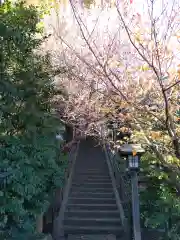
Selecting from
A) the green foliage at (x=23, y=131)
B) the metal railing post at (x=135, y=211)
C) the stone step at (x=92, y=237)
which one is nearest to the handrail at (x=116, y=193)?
the stone step at (x=92, y=237)

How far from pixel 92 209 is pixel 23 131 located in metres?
5.42

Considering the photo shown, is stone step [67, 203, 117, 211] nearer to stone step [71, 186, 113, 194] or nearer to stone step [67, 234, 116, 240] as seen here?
stone step [71, 186, 113, 194]

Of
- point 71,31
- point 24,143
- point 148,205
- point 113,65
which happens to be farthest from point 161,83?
point 148,205

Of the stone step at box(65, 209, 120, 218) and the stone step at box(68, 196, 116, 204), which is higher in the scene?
the stone step at box(68, 196, 116, 204)

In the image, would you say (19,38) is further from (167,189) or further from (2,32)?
(167,189)

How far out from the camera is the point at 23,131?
24.4 ft

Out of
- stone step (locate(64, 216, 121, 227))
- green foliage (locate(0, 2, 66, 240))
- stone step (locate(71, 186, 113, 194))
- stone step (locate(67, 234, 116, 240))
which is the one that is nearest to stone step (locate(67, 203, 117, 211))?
stone step (locate(64, 216, 121, 227))

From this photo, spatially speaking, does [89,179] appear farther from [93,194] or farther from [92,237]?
[92,237]

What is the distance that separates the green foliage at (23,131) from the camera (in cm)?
680

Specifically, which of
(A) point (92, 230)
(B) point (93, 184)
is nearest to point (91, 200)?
(B) point (93, 184)

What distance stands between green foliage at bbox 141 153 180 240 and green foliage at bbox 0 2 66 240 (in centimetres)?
243

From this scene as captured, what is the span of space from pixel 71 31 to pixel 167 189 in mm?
4577

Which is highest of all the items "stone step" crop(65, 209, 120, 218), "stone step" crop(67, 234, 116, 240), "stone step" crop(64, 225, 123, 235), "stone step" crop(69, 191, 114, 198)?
"stone step" crop(69, 191, 114, 198)

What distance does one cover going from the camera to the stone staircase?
1074 centimetres
